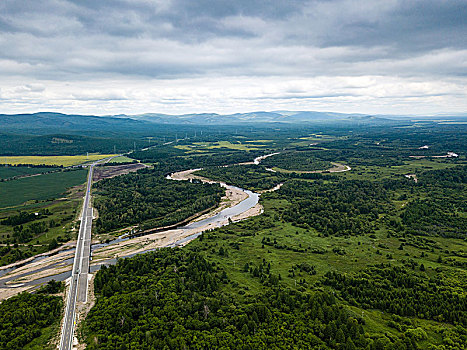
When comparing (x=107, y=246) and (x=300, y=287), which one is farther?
(x=107, y=246)

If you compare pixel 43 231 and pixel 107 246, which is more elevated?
pixel 43 231

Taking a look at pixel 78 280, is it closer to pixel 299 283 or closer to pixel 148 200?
pixel 299 283

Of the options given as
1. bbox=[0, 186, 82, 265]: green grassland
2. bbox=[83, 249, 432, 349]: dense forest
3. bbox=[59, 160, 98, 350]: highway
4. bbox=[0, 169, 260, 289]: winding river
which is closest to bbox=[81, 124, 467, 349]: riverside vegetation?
bbox=[83, 249, 432, 349]: dense forest

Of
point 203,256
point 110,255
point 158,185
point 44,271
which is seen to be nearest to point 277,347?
point 203,256

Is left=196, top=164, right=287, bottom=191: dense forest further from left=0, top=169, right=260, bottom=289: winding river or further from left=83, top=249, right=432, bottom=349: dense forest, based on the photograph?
left=83, top=249, right=432, bottom=349: dense forest

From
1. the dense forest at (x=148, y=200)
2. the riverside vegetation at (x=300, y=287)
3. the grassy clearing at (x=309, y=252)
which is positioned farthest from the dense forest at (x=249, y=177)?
the grassy clearing at (x=309, y=252)

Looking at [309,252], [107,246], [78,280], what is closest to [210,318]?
[78,280]
